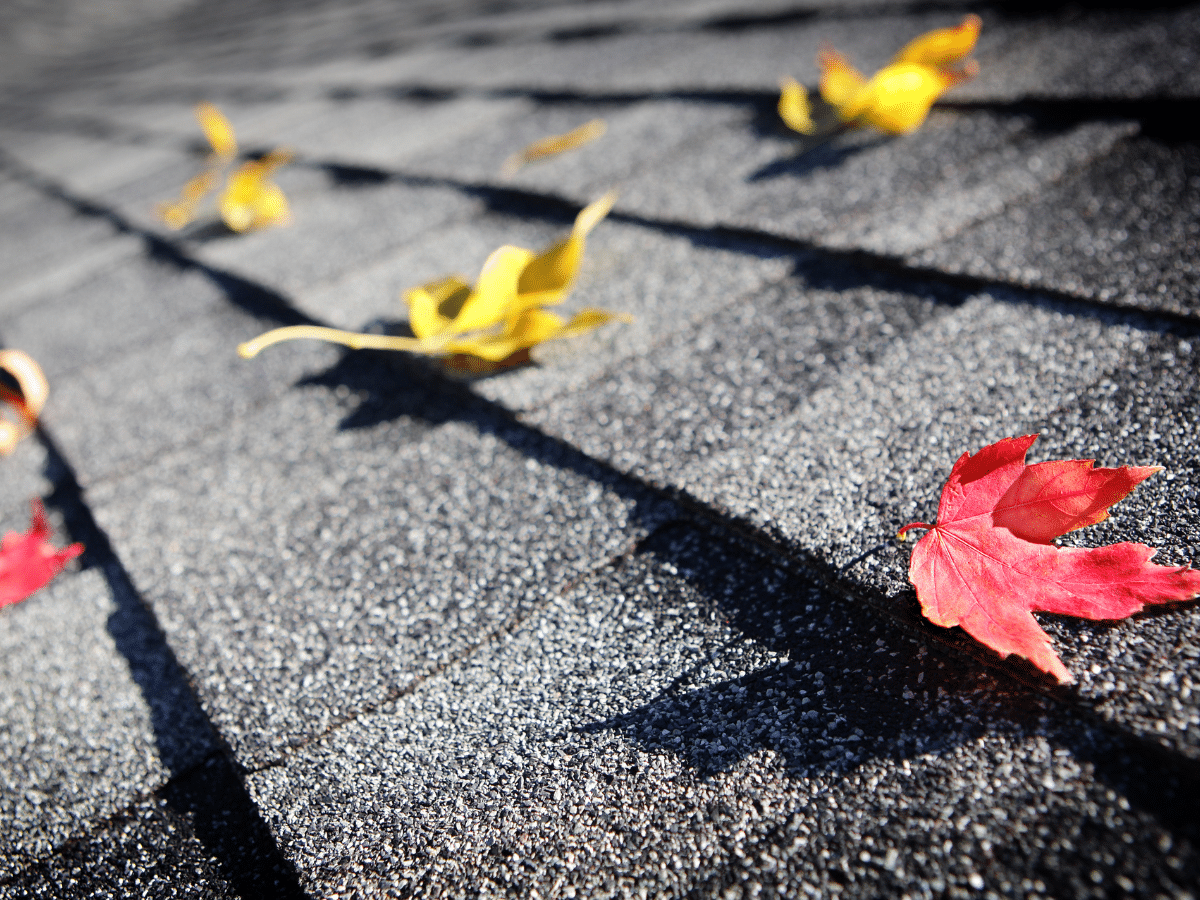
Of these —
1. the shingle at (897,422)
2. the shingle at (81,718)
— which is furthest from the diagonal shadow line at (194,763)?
the shingle at (897,422)

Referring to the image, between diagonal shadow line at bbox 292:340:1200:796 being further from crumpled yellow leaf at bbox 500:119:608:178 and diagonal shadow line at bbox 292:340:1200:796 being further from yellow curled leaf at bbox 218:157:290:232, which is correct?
yellow curled leaf at bbox 218:157:290:232

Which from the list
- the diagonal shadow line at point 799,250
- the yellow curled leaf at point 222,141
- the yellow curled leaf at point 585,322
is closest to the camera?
the diagonal shadow line at point 799,250

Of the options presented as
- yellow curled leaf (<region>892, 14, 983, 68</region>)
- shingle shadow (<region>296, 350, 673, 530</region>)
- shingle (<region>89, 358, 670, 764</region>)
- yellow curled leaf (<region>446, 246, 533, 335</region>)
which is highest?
yellow curled leaf (<region>892, 14, 983, 68</region>)

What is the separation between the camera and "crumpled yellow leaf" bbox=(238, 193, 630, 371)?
3.09ft

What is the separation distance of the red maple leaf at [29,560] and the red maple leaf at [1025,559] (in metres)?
1.01

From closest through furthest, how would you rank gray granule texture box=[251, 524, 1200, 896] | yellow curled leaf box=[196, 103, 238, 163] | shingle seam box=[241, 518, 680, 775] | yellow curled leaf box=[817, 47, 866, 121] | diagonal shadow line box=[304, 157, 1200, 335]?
gray granule texture box=[251, 524, 1200, 896], shingle seam box=[241, 518, 680, 775], diagonal shadow line box=[304, 157, 1200, 335], yellow curled leaf box=[817, 47, 866, 121], yellow curled leaf box=[196, 103, 238, 163]

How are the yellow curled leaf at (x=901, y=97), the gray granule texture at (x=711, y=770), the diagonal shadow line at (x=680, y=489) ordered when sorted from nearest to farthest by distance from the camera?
the gray granule texture at (x=711, y=770), the diagonal shadow line at (x=680, y=489), the yellow curled leaf at (x=901, y=97)

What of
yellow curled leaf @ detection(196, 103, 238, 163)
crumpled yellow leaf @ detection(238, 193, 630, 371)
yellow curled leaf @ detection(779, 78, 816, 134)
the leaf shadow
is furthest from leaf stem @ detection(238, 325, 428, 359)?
yellow curled leaf @ detection(196, 103, 238, 163)

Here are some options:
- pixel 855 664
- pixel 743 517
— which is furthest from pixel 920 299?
pixel 855 664

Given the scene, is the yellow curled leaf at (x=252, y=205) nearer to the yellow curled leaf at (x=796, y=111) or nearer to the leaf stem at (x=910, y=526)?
the yellow curled leaf at (x=796, y=111)

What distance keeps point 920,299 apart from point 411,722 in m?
0.71

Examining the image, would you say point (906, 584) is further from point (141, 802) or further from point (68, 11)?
point (68, 11)

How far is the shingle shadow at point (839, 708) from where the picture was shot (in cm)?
44

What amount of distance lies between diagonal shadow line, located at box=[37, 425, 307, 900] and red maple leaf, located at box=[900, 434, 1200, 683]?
52 centimetres
